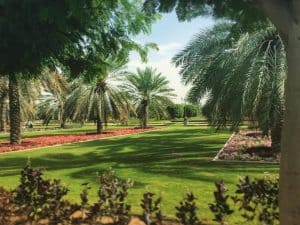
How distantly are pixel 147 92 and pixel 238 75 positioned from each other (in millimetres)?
36004

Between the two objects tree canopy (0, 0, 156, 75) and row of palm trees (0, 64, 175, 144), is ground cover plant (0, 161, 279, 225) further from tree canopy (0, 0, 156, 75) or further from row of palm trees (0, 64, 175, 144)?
row of palm trees (0, 64, 175, 144)

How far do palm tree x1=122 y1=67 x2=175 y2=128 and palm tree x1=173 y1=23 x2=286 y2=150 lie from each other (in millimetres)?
31241

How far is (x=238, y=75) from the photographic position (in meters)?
14.8

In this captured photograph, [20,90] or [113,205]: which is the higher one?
[20,90]

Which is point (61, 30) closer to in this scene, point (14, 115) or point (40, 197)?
point (40, 197)

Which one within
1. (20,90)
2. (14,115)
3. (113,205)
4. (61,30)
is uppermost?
(20,90)

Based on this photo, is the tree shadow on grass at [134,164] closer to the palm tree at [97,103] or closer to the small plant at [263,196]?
the small plant at [263,196]

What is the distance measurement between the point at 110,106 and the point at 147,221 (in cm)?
3008

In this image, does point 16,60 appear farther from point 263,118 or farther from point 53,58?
point 263,118

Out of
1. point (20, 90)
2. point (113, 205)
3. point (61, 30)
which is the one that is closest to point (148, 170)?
point (61, 30)

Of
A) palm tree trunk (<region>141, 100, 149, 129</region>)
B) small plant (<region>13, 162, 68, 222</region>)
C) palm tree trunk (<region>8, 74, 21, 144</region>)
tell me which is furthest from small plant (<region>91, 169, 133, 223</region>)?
palm tree trunk (<region>141, 100, 149, 129</region>)

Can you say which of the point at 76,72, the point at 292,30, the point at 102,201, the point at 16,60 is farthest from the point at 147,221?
the point at 76,72

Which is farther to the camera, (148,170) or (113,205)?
(148,170)

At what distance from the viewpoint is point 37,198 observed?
5777mm
